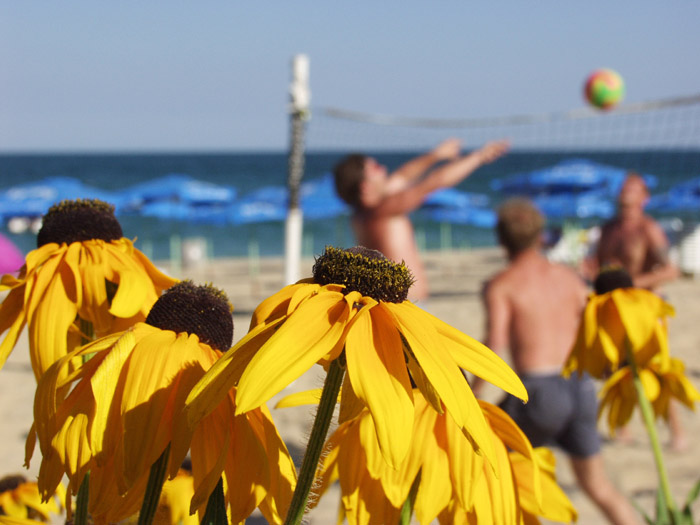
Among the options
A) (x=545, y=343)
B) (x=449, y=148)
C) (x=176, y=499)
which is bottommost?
(x=545, y=343)

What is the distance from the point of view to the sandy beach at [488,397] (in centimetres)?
498

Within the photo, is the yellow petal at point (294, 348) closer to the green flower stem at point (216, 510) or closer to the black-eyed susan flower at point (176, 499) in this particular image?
the green flower stem at point (216, 510)

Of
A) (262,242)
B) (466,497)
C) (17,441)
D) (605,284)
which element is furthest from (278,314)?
(262,242)

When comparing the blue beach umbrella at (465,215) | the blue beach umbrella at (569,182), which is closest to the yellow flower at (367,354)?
the blue beach umbrella at (569,182)

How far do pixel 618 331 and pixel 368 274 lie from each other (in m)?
1.17

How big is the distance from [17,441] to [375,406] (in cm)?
600

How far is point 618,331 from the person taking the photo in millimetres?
1774

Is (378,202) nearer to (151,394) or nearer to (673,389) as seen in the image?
(673,389)

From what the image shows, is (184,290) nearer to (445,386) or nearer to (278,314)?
(278,314)

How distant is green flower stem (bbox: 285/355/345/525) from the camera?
0.66m

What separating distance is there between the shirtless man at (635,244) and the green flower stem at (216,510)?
18.5 feet

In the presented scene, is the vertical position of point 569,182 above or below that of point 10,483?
below

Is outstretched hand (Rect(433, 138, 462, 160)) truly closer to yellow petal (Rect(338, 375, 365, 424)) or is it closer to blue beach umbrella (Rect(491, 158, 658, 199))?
yellow petal (Rect(338, 375, 365, 424))

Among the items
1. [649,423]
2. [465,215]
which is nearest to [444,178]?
[649,423]
